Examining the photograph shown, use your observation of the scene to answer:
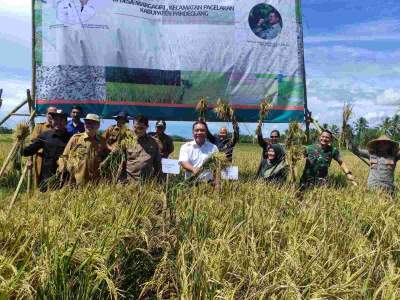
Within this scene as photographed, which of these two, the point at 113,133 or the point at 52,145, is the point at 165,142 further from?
the point at 52,145

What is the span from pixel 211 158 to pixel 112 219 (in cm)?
159

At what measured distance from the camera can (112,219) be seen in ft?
11.4

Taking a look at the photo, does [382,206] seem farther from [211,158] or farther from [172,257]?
[172,257]

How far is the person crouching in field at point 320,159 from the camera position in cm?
663

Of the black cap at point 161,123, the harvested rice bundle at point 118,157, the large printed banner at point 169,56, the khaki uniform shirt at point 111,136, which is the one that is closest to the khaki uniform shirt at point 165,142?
the black cap at point 161,123

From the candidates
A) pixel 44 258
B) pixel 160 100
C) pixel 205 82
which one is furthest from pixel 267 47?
pixel 44 258

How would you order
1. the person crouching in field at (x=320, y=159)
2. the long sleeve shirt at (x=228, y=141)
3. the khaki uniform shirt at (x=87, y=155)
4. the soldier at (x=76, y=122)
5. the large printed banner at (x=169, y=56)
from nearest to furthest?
the khaki uniform shirt at (x=87, y=155)
the long sleeve shirt at (x=228, y=141)
the person crouching in field at (x=320, y=159)
the soldier at (x=76, y=122)
the large printed banner at (x=169, y=56)

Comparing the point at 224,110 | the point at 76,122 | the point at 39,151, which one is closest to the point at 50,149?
the point at 39,151

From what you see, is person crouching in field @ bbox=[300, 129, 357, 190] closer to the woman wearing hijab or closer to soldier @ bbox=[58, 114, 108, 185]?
the woman wearing hijab

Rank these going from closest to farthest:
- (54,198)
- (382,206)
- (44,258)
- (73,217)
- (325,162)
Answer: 1. (44,258)
2. (73,217)
3. (54,198)
4. (382,206)
5. (325,162)

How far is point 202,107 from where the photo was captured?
739 cm

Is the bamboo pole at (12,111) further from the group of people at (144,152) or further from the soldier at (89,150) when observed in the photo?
the soldier at (89,150)

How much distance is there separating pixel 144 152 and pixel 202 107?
209 centimetres

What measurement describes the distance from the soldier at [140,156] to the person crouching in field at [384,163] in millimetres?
3124
